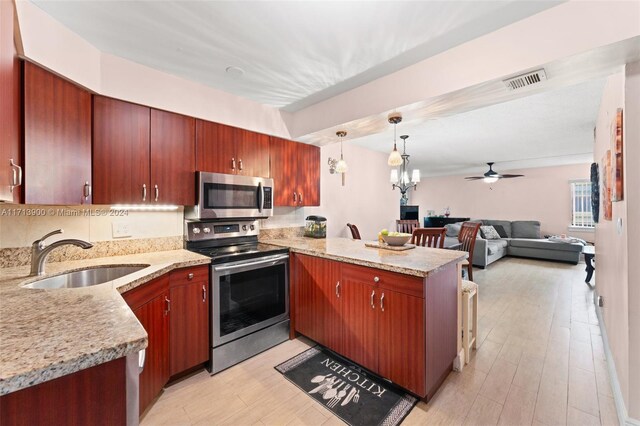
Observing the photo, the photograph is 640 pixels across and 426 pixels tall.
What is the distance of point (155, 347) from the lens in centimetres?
171

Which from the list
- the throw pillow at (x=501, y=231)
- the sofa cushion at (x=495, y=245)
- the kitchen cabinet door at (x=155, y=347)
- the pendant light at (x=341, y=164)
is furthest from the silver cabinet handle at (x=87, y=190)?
the throw pillow at (x=501, y=231)

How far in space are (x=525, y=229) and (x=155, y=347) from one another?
321 inches

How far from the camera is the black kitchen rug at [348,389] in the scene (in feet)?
5.55

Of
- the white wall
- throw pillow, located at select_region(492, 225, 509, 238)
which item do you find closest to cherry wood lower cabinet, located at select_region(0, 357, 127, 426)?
throw pillow, located at select_region(492, 225, 509, 238)

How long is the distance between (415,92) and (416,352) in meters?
1.87

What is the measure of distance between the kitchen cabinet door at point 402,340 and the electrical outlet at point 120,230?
2073 millimetres

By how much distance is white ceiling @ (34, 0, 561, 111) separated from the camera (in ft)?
4.94

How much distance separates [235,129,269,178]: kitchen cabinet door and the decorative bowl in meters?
1.37

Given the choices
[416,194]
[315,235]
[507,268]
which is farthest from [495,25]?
[416,194]

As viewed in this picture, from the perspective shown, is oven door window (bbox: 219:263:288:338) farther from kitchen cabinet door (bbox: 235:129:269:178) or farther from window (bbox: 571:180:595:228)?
window (bbox: 571:180:595:228)

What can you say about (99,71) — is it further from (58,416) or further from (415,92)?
(415,92)

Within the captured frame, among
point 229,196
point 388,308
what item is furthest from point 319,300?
point 229,196

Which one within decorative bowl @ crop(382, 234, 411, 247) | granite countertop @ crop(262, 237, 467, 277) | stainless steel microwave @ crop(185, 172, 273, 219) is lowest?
granite countertop @ crop(262, 237, 467, 277)

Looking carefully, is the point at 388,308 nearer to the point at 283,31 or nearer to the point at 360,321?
the point at 360,321
